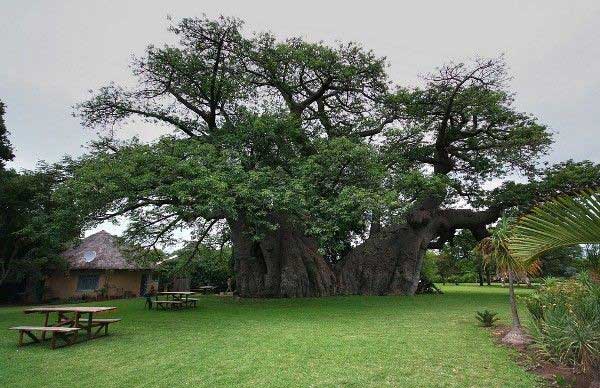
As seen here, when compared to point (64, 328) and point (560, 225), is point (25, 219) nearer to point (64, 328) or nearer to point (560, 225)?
point (64, 328)

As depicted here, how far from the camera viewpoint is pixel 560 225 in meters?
2.73

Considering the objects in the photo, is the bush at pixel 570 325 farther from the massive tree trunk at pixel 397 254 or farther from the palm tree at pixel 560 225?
the massive tree trunk at pixel 397 254

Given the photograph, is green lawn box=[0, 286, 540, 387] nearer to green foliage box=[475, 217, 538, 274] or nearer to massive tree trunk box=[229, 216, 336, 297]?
green foliage box=[475, 217, 538, 274]

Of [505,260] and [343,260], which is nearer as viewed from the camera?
[505,260]

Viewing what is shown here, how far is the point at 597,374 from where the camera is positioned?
5.27 metres

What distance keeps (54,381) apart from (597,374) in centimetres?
751

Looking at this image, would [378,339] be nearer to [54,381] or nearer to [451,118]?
[54,381]

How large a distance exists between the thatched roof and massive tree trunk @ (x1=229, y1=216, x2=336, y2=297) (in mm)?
7896

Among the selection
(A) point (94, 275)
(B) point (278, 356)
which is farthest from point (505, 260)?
(A) point (94, 275)

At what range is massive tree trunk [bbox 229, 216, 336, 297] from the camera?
17.3 metres

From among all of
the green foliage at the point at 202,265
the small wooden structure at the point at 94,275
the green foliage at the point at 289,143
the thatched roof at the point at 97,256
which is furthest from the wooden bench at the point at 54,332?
the thatched roof at the point at 97,256

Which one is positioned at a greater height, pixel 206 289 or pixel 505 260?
pixel 505 260

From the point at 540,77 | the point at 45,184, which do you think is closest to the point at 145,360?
the point at 45,184

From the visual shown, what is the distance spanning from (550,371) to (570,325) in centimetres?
75
